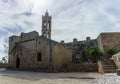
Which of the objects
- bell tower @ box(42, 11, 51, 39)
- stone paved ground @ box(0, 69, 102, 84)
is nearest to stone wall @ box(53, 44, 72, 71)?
stone paved ground @ box(0, 69, 102, 84)

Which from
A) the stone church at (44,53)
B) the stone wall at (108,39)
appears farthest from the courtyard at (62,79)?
the stone wall at (108,39)

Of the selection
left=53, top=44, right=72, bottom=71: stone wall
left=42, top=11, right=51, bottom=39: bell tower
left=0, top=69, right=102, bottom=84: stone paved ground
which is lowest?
left=0, top=69, right=102, bottom=84: stone paved ground

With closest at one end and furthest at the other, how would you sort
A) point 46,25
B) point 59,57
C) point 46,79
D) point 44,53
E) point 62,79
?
point 46,79
point 62,79
point 44,53
point 59,57
point 46,25

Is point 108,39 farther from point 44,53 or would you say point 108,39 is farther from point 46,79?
point 46,79

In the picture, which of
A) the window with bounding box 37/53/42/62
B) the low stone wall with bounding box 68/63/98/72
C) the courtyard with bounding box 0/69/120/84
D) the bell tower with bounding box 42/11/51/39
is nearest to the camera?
the courtyard with bounding box 0/69/120/84

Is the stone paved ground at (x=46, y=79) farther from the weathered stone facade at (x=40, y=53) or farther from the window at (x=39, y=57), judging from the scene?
the window at (x=39, y=57)

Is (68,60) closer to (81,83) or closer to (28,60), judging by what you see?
(28,60)

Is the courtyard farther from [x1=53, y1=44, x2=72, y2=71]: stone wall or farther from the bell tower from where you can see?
the bell tower

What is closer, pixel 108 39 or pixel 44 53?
pixel 44 53

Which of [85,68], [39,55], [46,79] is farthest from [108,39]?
[46,79]

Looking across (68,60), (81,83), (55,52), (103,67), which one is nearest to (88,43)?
(68,60)

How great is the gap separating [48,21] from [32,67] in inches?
1249

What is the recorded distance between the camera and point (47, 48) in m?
20.7

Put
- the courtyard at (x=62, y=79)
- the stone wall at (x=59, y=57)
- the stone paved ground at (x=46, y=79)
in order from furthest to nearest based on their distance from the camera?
1. the stone wall at (x=59, y=57)
2. the stone paved ground at (x=46, y=79)
3. the courtyard at (x=62, y=79)
